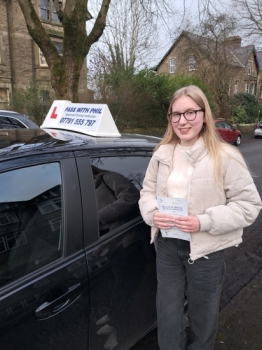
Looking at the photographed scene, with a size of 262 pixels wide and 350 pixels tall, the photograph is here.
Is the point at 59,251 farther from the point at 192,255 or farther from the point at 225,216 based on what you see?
the point at 225,216

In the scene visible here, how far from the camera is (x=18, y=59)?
20875 millimetres

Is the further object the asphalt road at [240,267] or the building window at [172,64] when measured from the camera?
the building window at [172,64]

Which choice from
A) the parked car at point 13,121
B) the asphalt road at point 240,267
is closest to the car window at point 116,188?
the asphalt road at point 240,267

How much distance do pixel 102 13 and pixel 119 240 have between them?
28.6ft

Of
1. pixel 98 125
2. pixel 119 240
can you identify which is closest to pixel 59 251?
pixel 119 240

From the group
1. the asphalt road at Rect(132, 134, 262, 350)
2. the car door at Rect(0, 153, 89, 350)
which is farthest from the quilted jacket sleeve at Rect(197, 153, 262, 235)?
the asphalt road at Rect(132, 134, 262, 350)

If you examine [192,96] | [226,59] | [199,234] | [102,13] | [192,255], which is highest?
[226,59]

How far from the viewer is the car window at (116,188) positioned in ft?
5.66

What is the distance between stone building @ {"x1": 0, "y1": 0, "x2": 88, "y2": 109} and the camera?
66.2 ft

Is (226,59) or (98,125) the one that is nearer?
(98,125)

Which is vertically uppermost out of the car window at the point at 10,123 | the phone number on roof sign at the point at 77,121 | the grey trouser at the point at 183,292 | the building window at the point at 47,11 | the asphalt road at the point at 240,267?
the building window at the point at 47,11

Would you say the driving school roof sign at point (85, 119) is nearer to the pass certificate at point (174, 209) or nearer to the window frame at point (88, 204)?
the window frame at point (88, 204)

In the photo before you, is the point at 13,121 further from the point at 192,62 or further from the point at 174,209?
the point at 192,62

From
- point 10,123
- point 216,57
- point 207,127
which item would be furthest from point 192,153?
point 216,57
